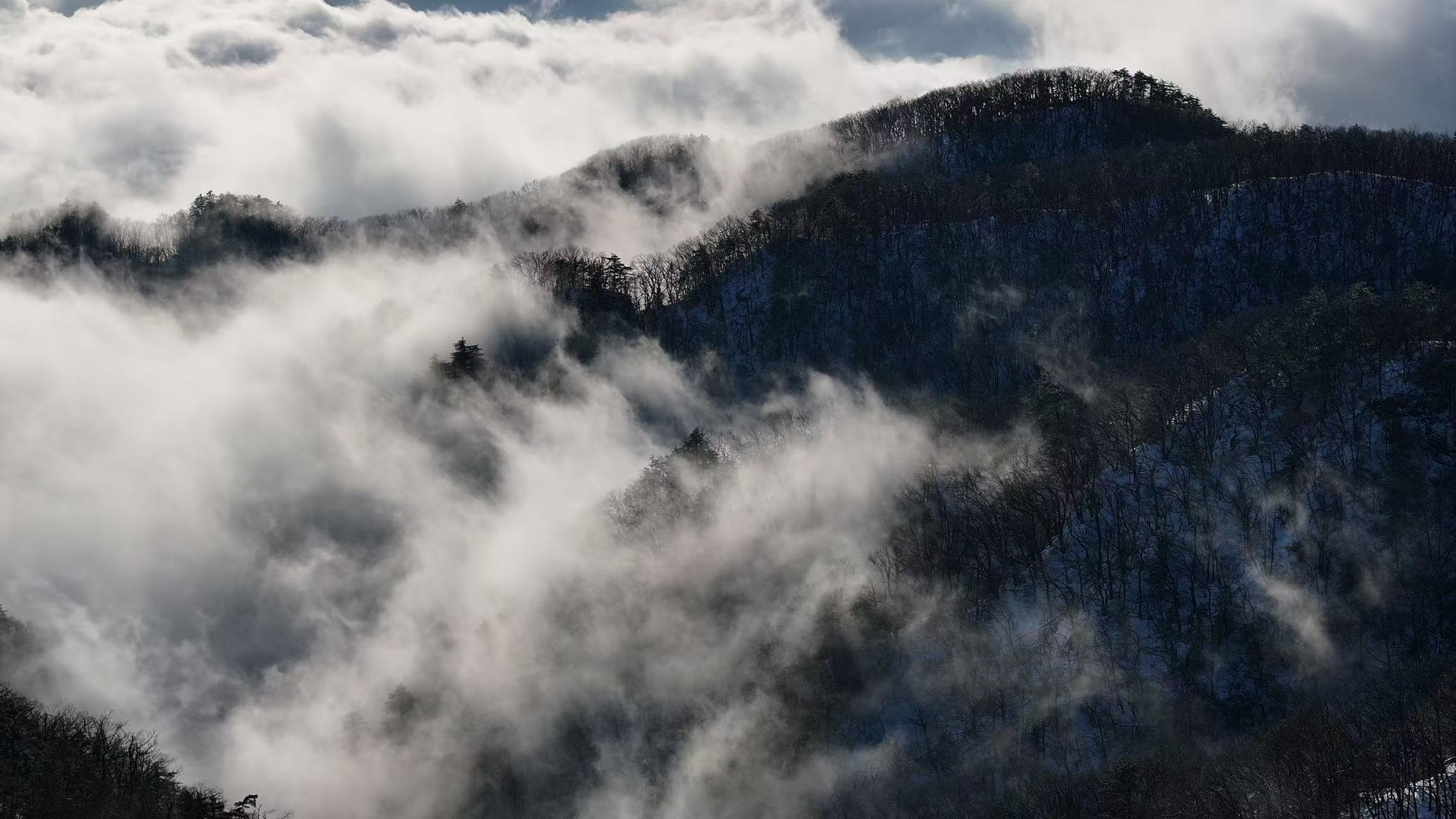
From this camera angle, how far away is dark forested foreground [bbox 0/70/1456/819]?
3745 inches

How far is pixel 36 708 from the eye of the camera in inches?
4107

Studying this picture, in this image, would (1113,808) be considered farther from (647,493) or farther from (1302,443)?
(647,493)

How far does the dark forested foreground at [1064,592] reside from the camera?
3745 inches

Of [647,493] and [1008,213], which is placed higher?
[1008,213]

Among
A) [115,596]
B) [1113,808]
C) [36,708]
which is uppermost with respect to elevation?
[115,596]

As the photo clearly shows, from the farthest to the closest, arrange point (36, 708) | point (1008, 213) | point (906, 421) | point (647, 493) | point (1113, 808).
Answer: point (1008, 213) < point (906, 421) < point (647, 493) < point (36, 708) < point (1113, 808)

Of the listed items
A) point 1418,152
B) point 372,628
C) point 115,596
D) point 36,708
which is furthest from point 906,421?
point 115,596

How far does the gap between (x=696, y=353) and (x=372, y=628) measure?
80295 mm

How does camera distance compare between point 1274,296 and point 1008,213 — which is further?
point 1008,213

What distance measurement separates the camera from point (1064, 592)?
371 ft

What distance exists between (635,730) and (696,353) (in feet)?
282

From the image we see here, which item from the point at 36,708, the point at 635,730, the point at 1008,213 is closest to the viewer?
the point at 36,708

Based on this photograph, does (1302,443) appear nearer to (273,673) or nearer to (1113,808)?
(1113,808)

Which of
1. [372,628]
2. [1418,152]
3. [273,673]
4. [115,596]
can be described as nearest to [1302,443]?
[1418,152]
